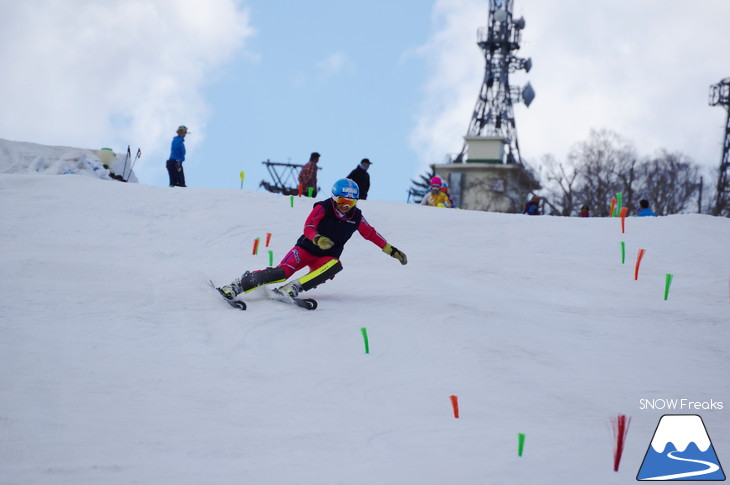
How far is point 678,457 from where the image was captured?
4.63 m

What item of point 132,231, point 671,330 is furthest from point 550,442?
point 132,231

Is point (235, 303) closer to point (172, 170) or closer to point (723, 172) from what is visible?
point (172, 170)

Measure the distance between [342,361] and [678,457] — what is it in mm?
2765

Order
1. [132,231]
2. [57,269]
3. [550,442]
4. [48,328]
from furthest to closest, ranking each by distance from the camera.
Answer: [132,231] < [57,269] < [48,328] < [550,442]

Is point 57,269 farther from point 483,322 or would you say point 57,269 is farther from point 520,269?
point 520,269

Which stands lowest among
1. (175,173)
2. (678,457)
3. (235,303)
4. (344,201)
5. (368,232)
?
(678,457)

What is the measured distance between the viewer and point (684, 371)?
6945 millimetres

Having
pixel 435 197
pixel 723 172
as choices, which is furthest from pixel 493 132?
pixel 435 197

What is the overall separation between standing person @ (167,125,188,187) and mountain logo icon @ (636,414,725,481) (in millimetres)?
12778

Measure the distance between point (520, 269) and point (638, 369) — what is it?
474cm

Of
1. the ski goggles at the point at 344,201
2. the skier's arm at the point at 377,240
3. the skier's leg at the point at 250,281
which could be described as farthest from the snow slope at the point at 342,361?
the ski goggles at the point at 344,201

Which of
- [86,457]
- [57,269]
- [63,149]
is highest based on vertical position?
[63,149]

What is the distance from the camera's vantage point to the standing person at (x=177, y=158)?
16.1 meters

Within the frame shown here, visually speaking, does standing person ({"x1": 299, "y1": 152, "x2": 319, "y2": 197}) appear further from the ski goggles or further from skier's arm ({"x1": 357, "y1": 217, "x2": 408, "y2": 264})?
the ski goggles
